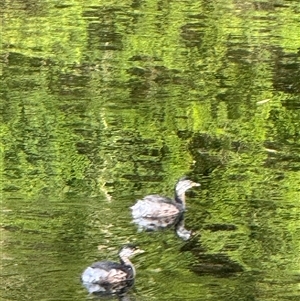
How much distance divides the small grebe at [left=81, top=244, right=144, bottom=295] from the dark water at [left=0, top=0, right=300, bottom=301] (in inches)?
3.1

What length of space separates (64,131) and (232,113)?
214 centimetres

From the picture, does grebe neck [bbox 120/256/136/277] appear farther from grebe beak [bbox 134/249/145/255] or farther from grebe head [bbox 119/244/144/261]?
grebe beak [bbox 134/249/145/255]

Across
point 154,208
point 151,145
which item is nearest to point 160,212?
point 154,208

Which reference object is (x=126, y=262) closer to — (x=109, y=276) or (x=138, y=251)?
(x=109, y=276)

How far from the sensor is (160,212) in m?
8.62

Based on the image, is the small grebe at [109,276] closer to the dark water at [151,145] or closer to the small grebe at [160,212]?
the dark water at [151,145]

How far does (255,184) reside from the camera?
9367 mm

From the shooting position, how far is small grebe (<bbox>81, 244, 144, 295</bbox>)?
7176mm

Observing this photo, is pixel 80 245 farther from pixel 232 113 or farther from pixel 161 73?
pixel 161 73

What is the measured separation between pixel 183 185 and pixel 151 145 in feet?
5.06

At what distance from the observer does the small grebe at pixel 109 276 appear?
7176 mm

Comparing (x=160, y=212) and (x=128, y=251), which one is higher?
(x=128, y=251)

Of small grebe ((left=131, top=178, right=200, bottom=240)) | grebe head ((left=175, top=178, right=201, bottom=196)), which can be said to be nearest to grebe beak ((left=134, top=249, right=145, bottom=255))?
small grebe ((left=131, top=178, right=200, bottom=240))

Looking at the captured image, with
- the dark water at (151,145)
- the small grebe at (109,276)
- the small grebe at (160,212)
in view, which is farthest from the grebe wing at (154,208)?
the small grebe at (109,276)
